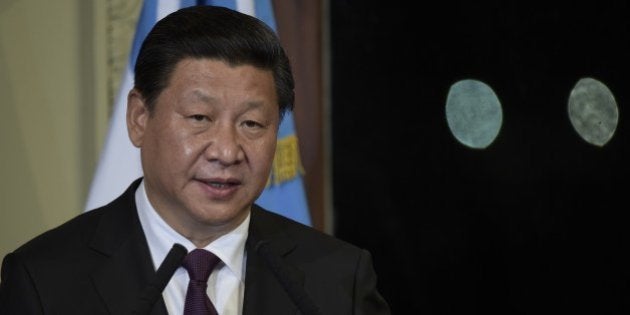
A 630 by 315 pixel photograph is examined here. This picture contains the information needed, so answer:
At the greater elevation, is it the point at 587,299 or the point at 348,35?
the point at 348,35

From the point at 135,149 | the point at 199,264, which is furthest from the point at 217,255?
the point at 135,149

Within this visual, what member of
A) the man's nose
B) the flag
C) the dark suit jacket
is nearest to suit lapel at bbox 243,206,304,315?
the dark suit jacket

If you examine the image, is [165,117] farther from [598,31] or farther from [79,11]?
[598,31]

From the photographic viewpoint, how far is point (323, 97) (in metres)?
2.90

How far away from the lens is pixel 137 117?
4.86 feet

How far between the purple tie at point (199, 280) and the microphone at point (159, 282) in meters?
0.22

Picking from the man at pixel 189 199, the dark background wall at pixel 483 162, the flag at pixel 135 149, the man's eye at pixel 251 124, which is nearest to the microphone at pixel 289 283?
the man at pixel 189 199

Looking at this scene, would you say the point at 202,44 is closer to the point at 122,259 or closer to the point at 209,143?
the point at 209,143

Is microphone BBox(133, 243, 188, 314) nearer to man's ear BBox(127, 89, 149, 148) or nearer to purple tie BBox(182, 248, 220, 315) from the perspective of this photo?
purple tie BBox(182, 248, 220, 315)

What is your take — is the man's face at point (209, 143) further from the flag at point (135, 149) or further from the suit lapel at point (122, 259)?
the flag at point (135, 149)

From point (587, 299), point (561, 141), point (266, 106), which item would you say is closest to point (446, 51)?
point (561, 141)

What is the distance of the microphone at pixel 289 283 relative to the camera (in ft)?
3.85

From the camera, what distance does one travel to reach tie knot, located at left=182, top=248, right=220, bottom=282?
54.1 inches

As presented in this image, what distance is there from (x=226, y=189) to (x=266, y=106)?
137mm
